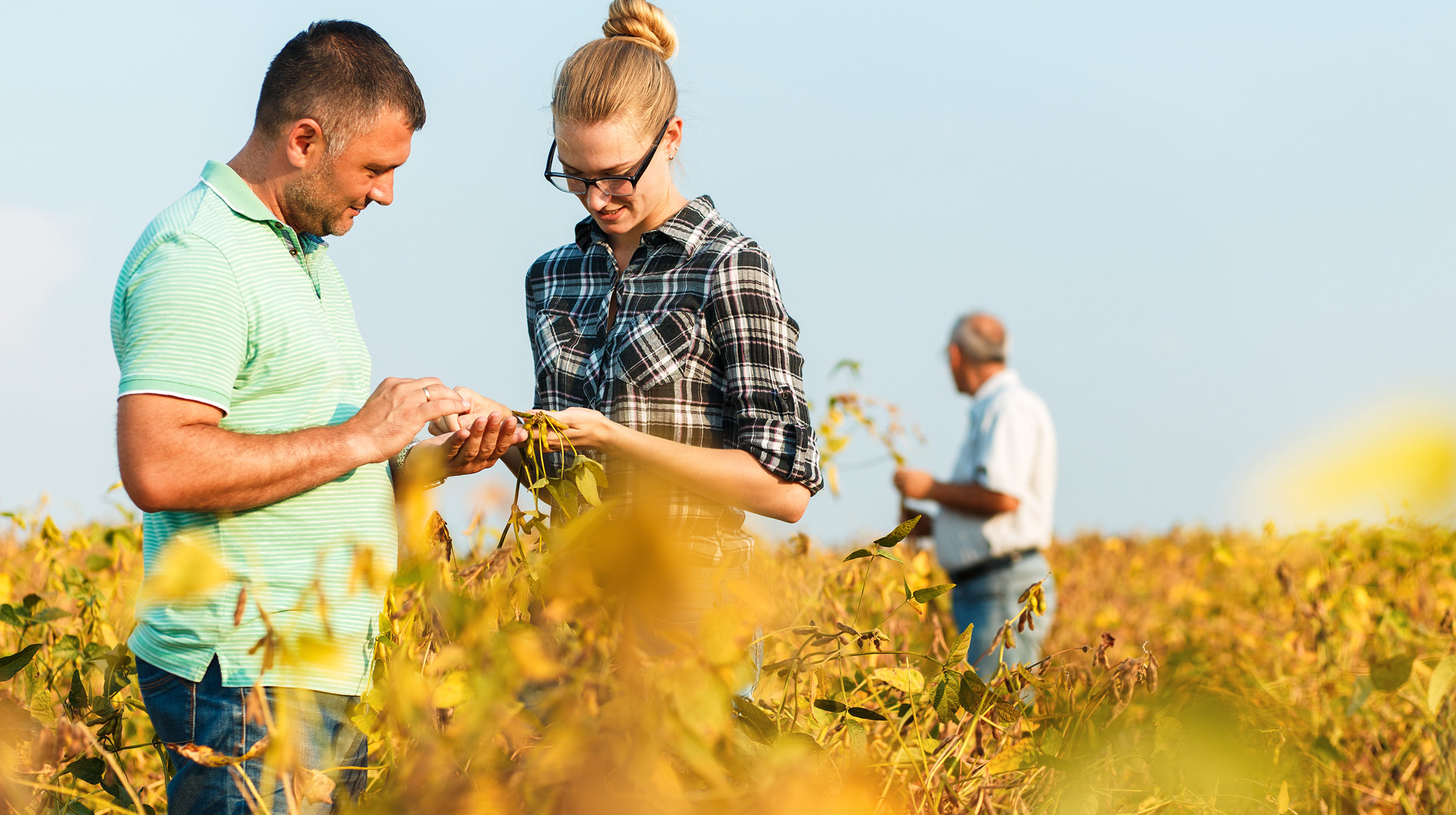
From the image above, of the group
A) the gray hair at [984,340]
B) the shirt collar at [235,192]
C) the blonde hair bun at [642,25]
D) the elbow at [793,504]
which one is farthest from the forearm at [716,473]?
the gray hair at [984,340]

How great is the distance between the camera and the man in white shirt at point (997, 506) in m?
3.79

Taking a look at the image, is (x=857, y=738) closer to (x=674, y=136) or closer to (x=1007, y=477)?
(x=674, y=136)

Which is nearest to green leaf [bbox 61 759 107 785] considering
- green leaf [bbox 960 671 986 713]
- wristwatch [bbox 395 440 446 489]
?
wristwatch [bbox 395 440 446 489]

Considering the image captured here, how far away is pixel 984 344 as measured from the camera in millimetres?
4125

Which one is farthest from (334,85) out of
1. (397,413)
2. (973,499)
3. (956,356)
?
(956,356)

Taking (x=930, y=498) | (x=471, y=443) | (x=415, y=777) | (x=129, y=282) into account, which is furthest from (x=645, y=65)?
(x=930, y=498)

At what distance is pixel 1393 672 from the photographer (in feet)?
5.15

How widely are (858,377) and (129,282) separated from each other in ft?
7.52

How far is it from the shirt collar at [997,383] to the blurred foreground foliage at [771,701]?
67cm

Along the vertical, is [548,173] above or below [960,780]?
above

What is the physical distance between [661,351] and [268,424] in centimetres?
57

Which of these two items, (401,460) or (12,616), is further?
(12,616)

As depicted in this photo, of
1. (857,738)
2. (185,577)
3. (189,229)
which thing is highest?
(189,229)

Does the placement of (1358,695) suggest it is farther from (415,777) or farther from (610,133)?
(415,777)
